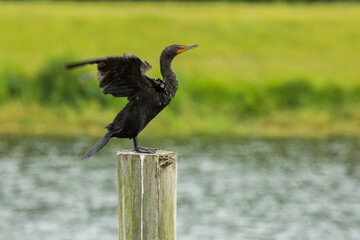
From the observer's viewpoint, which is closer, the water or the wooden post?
the wooden post

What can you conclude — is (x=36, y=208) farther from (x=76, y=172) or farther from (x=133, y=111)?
(x=133, y=111)

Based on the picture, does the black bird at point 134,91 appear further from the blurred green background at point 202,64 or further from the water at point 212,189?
the blurred green background at point 202,64

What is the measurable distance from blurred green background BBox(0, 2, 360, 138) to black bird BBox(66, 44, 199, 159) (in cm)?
1407

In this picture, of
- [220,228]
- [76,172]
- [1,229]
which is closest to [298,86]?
[76,172]

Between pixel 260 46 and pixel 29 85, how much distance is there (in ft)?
35.7

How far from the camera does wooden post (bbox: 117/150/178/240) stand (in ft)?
19.1

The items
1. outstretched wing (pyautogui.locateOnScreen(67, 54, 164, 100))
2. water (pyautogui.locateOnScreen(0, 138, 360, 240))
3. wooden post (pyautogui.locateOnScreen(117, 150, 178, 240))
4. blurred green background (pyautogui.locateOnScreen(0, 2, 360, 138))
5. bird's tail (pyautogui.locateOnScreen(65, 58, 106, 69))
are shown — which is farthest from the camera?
blurred green background (pyautogui.locateOnScreen(0, 2, 360, 138))

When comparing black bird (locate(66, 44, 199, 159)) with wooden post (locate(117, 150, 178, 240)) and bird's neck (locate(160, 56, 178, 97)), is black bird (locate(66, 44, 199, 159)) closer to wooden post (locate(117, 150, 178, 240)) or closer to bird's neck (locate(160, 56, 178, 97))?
bird's neck (locate(160, 56, 178, 97))

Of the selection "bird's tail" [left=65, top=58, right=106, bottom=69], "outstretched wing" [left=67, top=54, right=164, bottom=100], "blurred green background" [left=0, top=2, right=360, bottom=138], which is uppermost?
"blurred green background" [left=0, top=2, right=360, bottom=138]

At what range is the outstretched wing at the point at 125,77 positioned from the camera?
6.31 meters

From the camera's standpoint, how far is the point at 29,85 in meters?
23.8

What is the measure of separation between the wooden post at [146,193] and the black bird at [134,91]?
0.51 metres

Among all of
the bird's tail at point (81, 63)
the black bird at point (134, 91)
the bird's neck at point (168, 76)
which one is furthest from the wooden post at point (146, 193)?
the bird's neck at point (168, 76)

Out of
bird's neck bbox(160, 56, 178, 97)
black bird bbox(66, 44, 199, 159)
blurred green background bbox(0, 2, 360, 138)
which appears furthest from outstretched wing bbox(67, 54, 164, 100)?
blurred green background bbox(0, 2, 360, 138)
